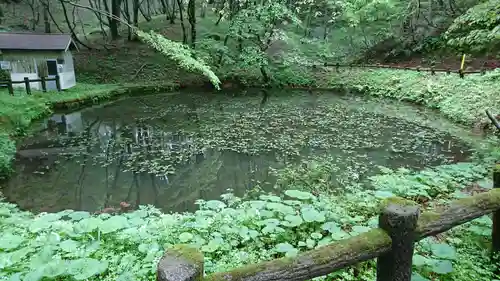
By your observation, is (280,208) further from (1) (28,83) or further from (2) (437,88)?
(1) (28,83)

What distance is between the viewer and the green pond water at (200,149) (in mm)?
7609

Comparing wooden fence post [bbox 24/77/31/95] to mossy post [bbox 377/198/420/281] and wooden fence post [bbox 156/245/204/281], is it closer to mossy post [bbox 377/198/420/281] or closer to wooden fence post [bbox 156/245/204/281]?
wooden fence post [bbox 156/245/204/281]

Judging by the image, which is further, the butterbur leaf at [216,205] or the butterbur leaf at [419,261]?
the butterbur leaf at [216,205]

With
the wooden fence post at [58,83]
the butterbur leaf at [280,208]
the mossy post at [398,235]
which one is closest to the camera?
the mossy post at [398,235]

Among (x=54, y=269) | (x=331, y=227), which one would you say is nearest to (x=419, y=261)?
(x=331, y=227)

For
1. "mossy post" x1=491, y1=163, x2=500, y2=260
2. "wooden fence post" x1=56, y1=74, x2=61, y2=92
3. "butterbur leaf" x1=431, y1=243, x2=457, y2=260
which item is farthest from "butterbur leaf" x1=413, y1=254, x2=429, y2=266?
"wooden fence post" x1=56, y1=74, x2=61, y2=92

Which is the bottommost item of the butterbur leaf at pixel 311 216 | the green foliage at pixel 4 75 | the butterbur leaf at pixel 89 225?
the butterbur leaf at pixel 89 225

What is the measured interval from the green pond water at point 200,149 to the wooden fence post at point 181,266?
5.05 meters

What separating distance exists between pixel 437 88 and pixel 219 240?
1611cm

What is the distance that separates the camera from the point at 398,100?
17969 mm

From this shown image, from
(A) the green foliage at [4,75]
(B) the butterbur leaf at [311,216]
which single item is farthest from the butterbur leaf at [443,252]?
(A) the green foliage at [4,75]

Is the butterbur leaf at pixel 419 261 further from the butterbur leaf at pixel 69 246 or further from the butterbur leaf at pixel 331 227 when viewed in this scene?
the butterbur leaf at pixel 69 246

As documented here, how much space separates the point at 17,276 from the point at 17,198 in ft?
17.2

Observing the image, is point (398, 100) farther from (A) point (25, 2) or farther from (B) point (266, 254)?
(A) point (25, 2)
